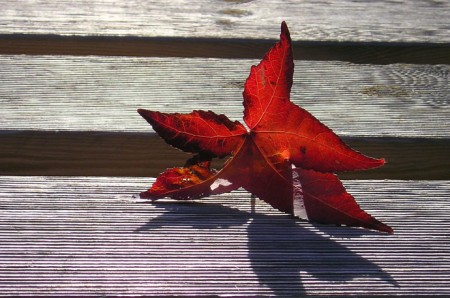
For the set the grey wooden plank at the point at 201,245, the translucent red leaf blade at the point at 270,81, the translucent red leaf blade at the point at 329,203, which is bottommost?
the grey wooden plank at the point at 201,245

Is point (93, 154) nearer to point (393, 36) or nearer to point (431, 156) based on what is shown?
point (431, 156)

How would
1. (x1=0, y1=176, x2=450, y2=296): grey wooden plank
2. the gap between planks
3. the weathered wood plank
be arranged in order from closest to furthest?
1. (x1=0, y1=176, x2=450, y2=296): grey wooden plank
2. the weathered wood plank
3. the gap between planks

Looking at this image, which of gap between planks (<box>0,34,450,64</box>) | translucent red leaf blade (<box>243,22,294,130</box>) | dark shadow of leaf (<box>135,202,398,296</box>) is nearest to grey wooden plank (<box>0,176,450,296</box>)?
dark shadow of leaf (<box>135,202,398,296</box>)

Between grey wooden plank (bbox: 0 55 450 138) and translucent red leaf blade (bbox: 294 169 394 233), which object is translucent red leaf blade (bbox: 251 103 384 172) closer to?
translucent red leaf blade (bbox: 294 169 394 233)

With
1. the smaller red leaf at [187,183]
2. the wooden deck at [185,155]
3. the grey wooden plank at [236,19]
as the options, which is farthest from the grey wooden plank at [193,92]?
the smaller red leaf at [187,183]

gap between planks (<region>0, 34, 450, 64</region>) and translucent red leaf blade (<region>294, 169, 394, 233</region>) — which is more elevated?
gap between planks (<region>0, 34, 450, 64</region>)

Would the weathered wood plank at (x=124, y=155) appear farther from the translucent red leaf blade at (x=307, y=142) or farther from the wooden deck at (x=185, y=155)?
the translucent red leaf blade at (x=307, y=142)
